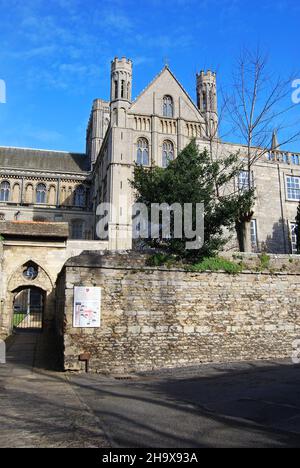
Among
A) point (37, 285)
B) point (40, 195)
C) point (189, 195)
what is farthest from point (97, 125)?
point (189, 195)

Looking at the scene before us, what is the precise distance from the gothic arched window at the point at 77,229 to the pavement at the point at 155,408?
35.7 meters

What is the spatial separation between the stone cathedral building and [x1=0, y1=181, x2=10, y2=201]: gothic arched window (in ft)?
0.39

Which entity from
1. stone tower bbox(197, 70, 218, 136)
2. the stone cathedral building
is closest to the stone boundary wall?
the stone cathedral building

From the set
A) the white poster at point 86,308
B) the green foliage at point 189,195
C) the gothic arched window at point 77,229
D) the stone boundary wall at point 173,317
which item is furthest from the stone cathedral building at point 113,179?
the white poster at point 86,308

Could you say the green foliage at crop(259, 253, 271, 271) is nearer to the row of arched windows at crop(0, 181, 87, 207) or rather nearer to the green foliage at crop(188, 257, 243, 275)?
the green foliage at crop(188, 257, 243, 275)

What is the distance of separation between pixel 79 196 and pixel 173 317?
137 ft

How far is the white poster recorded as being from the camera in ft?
42.7

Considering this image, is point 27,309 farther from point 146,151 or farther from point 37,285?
point 146,151

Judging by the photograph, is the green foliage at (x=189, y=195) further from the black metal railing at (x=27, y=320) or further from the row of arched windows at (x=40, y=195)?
the row of arched windows at (x=40, y=195)

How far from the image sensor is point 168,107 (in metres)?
46.2

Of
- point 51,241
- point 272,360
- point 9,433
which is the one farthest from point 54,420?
point 51,241
